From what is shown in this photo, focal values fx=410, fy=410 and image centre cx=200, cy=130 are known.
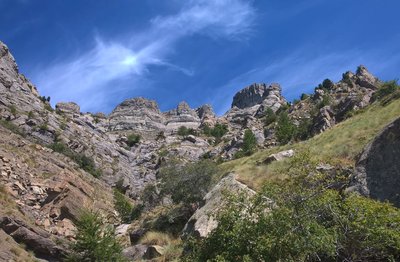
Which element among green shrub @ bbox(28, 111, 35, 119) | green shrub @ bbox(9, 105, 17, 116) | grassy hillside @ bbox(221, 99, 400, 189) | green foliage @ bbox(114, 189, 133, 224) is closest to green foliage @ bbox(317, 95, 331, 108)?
green foliage @ bbox(114, 189, 133, 224)

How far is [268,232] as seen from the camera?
11.2 m

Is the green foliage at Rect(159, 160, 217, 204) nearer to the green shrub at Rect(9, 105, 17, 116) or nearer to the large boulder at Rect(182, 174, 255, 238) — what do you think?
the large boulder at Rect(182, 174, 255, 238)

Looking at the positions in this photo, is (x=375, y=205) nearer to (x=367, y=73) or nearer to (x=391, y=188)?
(x=391, y=188)

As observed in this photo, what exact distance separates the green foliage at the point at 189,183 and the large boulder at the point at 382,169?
52.2ft

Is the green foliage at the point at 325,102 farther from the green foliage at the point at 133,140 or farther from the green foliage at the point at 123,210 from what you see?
the green foliage at the point at 133,140

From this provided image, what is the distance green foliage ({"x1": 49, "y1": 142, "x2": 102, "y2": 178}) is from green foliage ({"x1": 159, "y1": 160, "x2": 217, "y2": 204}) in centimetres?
3645

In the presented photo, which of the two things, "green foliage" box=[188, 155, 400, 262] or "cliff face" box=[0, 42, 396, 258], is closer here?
"green foliage" box=[188, 155, 400, 262]

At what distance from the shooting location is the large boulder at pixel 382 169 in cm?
1476

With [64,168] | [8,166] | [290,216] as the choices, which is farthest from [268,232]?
[64,168]

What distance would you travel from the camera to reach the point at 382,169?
15.3 metres

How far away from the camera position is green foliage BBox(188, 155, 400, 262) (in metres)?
10.6

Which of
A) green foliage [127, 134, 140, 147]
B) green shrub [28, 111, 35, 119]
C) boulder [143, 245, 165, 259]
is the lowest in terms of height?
boulder [143, 245, 165, 259]

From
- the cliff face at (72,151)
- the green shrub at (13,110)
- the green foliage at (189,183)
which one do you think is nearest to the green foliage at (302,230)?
the green foliage at (189,183)

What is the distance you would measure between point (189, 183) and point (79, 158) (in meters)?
42.4
